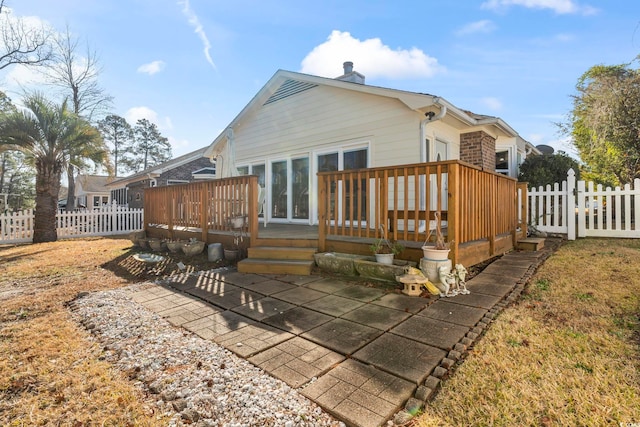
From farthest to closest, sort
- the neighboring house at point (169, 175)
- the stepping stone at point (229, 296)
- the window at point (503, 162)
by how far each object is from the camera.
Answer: the neighboring house at point (169, 175) < the window at point (503, 162) < the stepping stone at point (229, 296)

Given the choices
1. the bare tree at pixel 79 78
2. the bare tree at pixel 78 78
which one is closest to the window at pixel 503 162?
the bare tree at pixel 79 78

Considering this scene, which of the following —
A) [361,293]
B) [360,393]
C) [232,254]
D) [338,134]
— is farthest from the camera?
[338,134]

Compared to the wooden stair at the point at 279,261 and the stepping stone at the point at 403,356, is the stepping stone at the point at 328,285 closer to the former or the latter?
the wooden stair at the point at 279,261

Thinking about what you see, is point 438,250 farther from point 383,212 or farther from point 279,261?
point 279,261

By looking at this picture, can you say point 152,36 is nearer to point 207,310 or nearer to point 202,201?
point 202,201

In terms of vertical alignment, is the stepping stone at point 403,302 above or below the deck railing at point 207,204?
below

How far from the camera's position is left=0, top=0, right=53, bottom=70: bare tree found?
1430 centimetres

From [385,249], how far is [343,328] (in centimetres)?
193

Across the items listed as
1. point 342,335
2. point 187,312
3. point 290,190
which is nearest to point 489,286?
point 342,335

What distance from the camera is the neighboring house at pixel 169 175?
17234 millimetres

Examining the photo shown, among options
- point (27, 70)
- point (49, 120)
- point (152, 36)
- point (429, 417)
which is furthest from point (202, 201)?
point (27, 70)

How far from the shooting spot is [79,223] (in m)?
12.0

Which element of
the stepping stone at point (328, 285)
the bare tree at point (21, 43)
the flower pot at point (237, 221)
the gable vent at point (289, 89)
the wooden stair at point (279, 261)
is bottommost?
the stepping stone at point (328, 285)

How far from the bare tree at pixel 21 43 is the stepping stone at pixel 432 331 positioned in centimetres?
2108
